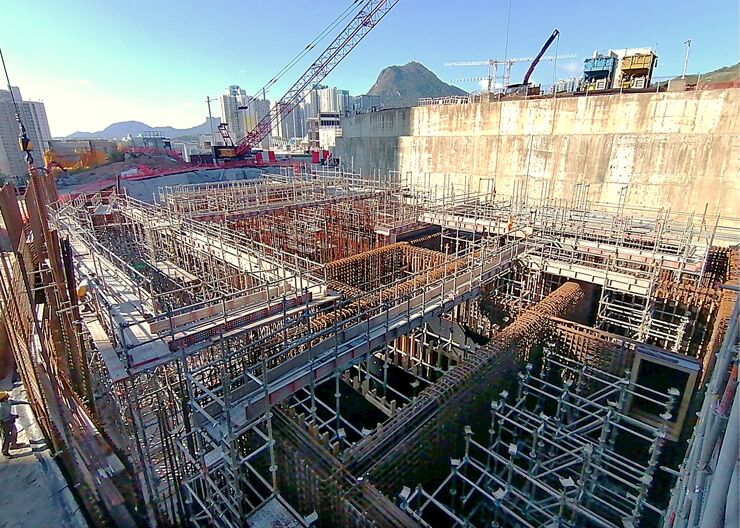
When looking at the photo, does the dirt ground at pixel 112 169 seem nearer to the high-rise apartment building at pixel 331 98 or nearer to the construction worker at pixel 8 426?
the construction worker at pixel 8 426

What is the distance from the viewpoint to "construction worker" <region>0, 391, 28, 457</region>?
7521 millimetres

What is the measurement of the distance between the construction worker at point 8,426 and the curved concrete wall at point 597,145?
22724mm

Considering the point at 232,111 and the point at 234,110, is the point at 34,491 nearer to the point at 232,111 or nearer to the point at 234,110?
the point at 234,110

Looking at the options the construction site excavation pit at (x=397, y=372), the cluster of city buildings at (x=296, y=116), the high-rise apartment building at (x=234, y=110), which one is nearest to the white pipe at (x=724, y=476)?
the construction site excavation pit at (x=397, y=372)

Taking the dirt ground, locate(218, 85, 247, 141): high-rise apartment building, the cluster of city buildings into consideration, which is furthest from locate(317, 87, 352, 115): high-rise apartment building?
the dirt ground

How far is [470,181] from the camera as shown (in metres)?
24.4

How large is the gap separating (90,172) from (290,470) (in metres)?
49.8

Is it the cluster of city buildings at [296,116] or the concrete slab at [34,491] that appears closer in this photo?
the concrete slab at [34,491]

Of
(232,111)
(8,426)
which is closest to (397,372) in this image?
(8,426)

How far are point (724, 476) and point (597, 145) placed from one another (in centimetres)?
2098

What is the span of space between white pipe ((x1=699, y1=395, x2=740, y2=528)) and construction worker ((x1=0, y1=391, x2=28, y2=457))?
10431 mm

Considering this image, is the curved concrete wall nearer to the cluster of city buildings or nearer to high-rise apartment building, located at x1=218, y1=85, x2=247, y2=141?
the cluster of city buildings

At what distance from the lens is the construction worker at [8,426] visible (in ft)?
24.7

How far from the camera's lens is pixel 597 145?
19.4 metres
